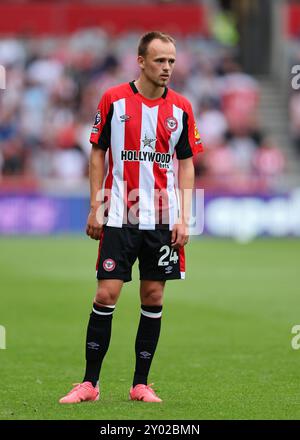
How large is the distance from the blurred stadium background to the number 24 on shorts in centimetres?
94

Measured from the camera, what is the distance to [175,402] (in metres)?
7.39

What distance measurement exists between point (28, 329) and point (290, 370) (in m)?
3.37

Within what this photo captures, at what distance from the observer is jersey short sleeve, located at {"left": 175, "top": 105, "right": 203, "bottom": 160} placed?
297 inches

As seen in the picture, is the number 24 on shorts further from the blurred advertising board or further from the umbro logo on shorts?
the blurred advertising board

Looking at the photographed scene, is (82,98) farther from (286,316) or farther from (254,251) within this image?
(286,316)

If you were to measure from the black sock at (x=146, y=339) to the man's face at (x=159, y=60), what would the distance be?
149cm

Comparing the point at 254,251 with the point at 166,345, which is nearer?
the point at 166,345

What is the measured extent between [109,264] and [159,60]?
4.37 ft

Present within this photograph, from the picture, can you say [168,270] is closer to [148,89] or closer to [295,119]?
[148,89]

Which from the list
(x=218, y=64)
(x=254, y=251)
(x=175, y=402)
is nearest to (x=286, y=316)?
(x=175, y=402)

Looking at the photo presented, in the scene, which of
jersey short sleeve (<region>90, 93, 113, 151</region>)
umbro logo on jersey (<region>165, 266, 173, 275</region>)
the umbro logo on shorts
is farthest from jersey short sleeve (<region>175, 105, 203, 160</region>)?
the umbro logo on shorts

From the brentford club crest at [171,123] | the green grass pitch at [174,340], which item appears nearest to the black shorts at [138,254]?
the brentford club crest at [171,123]

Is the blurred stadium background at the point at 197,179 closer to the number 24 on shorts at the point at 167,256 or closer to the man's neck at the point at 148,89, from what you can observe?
the number 24 on shorts at the point at 167,256

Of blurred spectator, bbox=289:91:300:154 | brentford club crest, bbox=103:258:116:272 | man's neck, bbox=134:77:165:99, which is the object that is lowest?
brentford club crest, bbox=103:258:116:272
